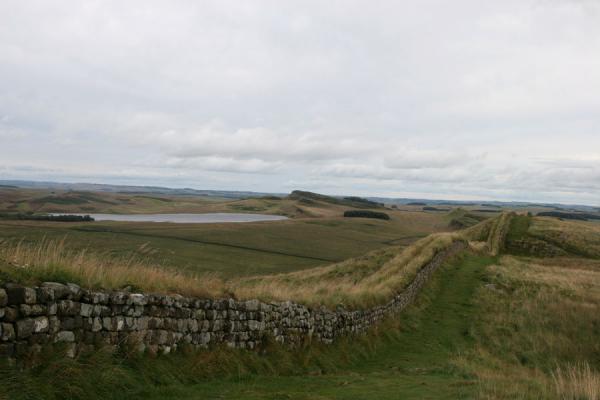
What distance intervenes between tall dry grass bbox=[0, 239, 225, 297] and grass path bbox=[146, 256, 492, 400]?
7.51 feet

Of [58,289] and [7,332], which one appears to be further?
[58,289]

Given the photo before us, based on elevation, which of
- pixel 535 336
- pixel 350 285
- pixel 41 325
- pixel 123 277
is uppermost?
pixel 123 277

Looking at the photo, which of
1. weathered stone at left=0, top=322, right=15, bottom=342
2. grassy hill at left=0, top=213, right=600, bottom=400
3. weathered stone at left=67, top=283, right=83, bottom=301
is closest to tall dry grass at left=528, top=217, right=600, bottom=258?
grassy hill at left=0, top=213, right=600, bottom=400

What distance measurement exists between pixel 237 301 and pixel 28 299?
5.52m

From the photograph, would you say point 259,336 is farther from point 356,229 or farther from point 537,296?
point 356,229

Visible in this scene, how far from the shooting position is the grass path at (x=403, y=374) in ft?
30.8

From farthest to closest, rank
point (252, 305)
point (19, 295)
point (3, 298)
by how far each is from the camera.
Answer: point (252, 305) < point (19, 295) < point (3, 298)

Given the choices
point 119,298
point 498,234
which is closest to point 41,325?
point 119,298

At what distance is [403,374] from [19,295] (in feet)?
32.5

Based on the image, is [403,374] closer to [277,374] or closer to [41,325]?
[277,374]

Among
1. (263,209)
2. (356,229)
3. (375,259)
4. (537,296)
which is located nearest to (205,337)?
(537,296)

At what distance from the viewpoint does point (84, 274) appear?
8992 mm

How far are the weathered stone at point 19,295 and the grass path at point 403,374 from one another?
8.25 feet

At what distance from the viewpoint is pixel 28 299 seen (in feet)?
23.5
